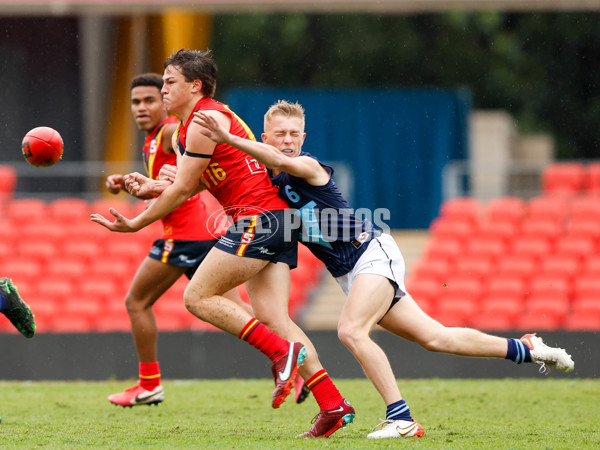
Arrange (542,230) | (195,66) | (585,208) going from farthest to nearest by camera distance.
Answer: (585,208) < (542,230) < (195,66)

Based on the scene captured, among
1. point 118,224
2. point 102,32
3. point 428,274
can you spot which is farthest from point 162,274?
point 102,32

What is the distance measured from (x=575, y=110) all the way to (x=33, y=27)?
40.4 ft

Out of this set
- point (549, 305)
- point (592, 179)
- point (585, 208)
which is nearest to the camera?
point (549, 305)

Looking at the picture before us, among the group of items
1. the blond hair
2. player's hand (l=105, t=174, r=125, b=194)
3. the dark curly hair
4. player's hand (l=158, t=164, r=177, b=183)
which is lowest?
player's hand (l=105, t=174, r=125, b=194)

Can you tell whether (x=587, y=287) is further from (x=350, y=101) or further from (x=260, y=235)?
(x=350, y=101)

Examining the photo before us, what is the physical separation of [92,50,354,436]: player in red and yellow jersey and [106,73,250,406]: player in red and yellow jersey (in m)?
1.17

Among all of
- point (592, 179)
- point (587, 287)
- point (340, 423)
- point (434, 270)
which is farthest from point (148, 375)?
point (592, 179)

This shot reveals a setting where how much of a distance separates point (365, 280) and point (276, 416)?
179cm

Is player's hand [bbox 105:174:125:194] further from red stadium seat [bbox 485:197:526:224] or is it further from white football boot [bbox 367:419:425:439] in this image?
red stadium seat [bbox 485:197:526:224]

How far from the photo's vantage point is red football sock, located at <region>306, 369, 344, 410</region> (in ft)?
19.3

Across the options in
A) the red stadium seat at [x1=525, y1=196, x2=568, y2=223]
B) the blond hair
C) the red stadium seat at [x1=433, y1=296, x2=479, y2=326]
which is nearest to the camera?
the blond hair

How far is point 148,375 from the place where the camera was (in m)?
7.63

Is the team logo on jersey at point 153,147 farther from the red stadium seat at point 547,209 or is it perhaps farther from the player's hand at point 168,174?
the red stadium seat at point 547,209

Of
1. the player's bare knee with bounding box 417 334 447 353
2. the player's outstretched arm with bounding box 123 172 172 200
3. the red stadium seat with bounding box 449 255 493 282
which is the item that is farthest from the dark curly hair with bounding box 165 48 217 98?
the red stadium seat with bounding box 449 255 493 282
